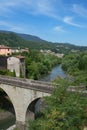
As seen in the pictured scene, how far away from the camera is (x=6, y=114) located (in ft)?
125

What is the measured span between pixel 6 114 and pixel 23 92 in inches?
300

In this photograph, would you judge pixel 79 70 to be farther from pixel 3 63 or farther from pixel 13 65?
pixel 3 63

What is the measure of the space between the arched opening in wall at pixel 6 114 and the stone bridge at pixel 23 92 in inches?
94.1

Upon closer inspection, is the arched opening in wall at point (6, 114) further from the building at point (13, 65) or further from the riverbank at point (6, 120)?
the building at point (13, 65)

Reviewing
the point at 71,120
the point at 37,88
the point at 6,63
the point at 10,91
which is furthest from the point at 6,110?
the point at 71,120

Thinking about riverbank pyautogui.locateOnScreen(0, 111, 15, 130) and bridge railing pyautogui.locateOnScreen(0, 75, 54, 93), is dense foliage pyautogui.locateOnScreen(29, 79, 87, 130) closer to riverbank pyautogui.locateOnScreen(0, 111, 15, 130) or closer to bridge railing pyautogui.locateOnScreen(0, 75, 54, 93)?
bridge railing pyautogui.locateOnScreen(0, 75, 54, 93)

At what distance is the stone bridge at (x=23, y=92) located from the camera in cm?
2984

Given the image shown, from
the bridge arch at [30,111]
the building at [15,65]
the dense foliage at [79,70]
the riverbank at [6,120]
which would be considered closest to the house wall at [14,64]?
the building at [15,65]

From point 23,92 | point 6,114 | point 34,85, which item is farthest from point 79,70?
point 34,85

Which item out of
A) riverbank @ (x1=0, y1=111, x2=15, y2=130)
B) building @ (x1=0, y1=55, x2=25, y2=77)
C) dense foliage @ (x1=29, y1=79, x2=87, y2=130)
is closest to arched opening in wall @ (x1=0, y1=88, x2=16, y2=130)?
riverbank @ (x1=0, y1=111, x2=15, y2=130)

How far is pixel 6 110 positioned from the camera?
39344 millimetres

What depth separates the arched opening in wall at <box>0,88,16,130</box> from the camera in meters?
35.1

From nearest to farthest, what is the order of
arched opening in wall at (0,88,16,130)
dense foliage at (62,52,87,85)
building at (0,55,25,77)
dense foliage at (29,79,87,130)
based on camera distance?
dense foliage at (29,79,87,130), arched opening in wall at (0,88,16,130), dense foliage at (62,52,87,85), building at (0,55,25,77)

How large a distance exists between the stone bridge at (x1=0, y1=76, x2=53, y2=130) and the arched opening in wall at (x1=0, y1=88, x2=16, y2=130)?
2.39 m
